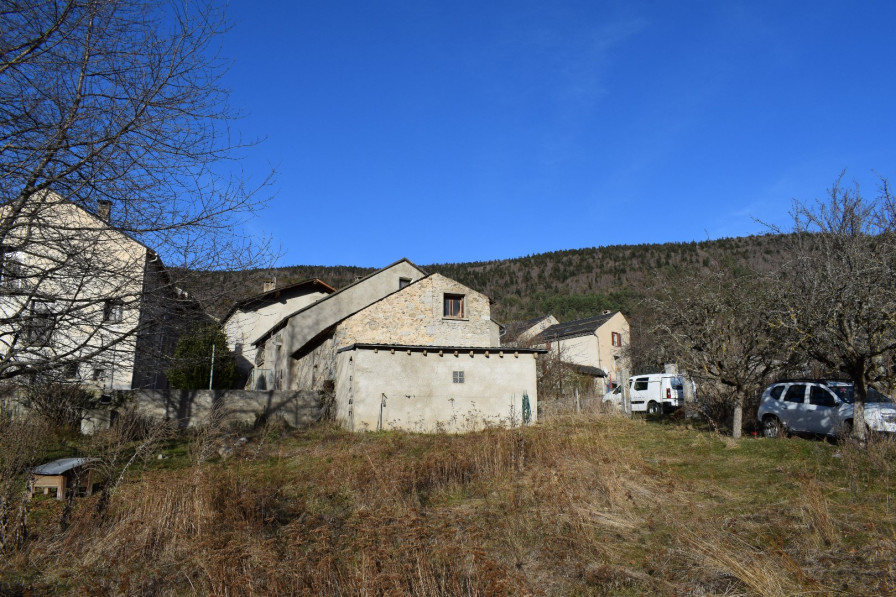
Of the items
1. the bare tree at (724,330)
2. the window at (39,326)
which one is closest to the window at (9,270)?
the window at (39,326)

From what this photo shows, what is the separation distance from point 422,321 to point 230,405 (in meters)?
8.48

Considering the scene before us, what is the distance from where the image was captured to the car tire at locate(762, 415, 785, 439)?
14.6 metres

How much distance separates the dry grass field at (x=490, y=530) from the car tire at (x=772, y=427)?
3.27 meters

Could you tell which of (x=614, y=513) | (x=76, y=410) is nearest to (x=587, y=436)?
(x=614, y=513)

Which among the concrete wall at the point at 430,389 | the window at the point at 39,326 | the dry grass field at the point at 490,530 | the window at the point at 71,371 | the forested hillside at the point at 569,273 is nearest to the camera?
the dry grass field at the point at 490,530

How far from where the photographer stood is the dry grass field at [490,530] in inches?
203

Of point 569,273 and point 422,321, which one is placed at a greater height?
point 569,273

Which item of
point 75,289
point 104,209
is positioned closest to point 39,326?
point 75,289

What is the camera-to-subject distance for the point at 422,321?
2377 centimetres

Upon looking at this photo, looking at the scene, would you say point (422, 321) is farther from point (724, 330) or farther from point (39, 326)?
point (39, 326)

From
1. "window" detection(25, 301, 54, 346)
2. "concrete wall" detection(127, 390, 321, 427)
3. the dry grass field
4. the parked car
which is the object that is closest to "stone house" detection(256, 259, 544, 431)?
"concrete wall" detection(127, 390, 321, 427)

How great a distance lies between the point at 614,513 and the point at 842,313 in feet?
24.5

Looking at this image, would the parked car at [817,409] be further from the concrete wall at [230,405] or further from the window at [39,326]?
the concrete wall at [230,405]

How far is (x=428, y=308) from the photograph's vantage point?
24.0 m
